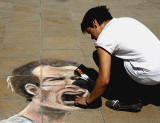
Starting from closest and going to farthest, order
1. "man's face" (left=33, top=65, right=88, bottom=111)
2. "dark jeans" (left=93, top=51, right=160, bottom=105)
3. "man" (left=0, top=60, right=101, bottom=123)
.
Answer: "man" (left=0, top=60, right=101, bottom=123) < "dark jeans" (left=93, top=51, right=160, bottom=105) < "man's face" (left=33, top=65, right=88, bottom=111)

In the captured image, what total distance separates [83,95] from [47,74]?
73 cm

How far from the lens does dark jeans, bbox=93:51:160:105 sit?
11.0 ft

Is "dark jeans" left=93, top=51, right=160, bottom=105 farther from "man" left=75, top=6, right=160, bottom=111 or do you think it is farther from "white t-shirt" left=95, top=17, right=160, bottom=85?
"white t-shirt" left=95, top=17, right=160, bottom=85

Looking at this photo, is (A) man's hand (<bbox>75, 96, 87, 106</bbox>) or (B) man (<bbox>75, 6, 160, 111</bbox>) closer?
(B) man (<bbox>75, 6, 160, 111</bbox>)

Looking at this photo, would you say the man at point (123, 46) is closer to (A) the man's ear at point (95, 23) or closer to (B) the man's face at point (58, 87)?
(A) the man's ear at point (95, 23)

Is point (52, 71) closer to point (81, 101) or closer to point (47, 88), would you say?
point (47, 88)

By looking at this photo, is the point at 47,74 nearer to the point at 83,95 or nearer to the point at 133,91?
the point at 83,95

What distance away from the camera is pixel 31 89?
368cm

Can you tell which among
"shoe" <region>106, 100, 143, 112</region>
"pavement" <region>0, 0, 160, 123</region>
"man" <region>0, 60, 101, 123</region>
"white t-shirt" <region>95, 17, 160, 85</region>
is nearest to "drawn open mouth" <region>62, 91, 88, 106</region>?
"man" <region>0, 60, 101, 123</region>

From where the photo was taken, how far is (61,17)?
20.7ft

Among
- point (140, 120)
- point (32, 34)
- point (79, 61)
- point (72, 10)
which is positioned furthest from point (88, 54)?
point (72, 10)

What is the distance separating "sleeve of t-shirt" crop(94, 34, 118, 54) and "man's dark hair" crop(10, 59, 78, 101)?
1335 millimetres

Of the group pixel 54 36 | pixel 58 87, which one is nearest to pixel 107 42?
pixel 58 87

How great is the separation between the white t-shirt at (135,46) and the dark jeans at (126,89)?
264mm
